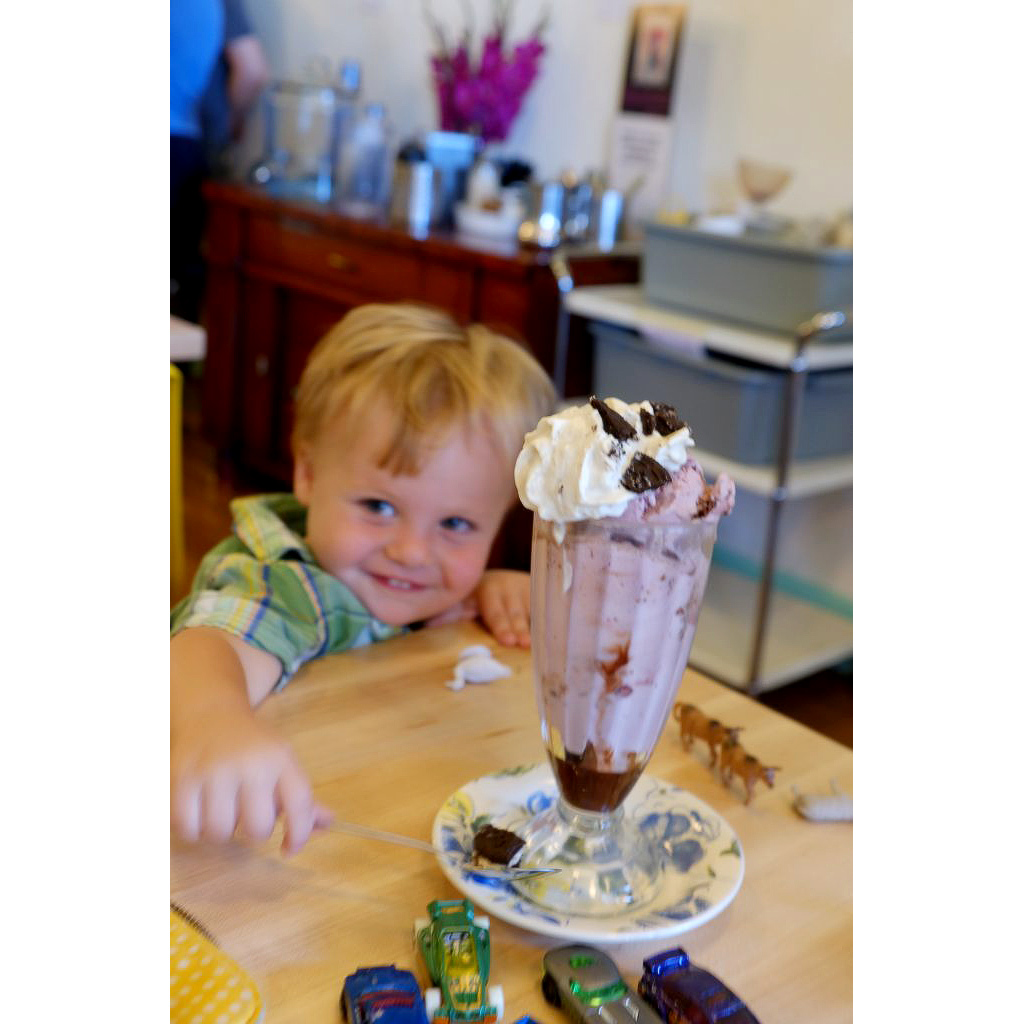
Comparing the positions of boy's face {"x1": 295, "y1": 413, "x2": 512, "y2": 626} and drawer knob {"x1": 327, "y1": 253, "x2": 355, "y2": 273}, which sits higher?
drawer knob {"x1": 327, "y1": 253, "x2": 355, "y2": 273}

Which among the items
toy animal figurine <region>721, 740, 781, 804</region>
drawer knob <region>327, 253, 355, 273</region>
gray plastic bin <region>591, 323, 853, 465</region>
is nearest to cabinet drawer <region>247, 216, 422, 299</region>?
drawer knob <region>327, 253, 355, 273</region>

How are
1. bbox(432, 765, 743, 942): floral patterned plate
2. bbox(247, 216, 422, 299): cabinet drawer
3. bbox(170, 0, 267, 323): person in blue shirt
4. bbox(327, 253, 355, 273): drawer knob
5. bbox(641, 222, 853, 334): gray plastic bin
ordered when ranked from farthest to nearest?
bbox(170, 0, 267, 323): person in blue shirt, bbox(327, 253, 355, 273): drawer knob, bbox(247, 216, 422, 299): cabinet drawer, bbox(641, 222, 853, 334): gray plastic bin, bbox(432, 765, 743, 942): floral patterned plate

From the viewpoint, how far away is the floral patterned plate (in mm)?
631

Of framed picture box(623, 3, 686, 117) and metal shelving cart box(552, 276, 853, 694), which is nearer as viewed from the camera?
metal shelving cart box(552, 276, 853, 694)

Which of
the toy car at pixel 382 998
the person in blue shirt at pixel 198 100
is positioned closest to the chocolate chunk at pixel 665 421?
the toy car at pixel 382 998

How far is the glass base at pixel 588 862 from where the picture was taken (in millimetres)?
657

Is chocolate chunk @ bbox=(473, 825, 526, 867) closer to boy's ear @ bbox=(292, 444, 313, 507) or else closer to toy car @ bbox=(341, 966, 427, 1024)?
toy car @ bbox=(341, 966, 427, 1024)

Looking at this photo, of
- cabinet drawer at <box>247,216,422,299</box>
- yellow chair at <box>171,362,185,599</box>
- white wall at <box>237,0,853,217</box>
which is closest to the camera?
yellow chair at <box>171,362,185,599</box>

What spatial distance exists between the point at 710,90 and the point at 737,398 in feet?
3.07

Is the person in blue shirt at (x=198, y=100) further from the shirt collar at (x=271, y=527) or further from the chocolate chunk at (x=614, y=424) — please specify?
the chocolate chunk at (x=614, y=424)

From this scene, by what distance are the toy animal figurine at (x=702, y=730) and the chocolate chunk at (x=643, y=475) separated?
1.00 feet
